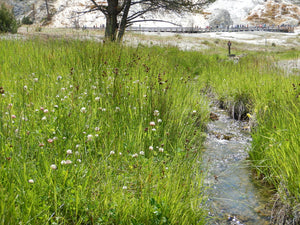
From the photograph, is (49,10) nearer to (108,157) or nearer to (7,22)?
(7,22)

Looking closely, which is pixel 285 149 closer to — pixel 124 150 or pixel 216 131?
pixel 124 150

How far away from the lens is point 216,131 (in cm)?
615

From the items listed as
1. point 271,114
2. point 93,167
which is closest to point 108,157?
point 93,167

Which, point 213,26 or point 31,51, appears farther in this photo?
point 213,26

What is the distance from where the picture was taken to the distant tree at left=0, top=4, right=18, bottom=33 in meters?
16.7

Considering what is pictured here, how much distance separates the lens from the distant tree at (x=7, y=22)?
54.6 feet

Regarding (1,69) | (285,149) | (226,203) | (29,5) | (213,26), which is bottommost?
(226,203)

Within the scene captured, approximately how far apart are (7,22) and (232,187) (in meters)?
17.8

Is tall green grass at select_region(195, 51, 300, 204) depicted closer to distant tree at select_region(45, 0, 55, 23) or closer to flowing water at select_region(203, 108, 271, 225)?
flowing water at select_region(203, 108, 271, 225)

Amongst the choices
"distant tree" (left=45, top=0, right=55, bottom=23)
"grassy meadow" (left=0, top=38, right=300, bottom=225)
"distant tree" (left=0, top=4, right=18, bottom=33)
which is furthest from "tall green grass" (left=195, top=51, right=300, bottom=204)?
"distant tree" (left=45, top=0, right=55, bottom=23)

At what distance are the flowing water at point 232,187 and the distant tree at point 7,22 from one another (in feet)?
49.1

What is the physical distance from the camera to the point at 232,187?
382 cm

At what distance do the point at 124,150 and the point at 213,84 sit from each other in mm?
6305

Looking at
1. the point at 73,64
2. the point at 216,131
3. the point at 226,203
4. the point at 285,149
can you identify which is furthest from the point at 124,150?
the point at 73,64
